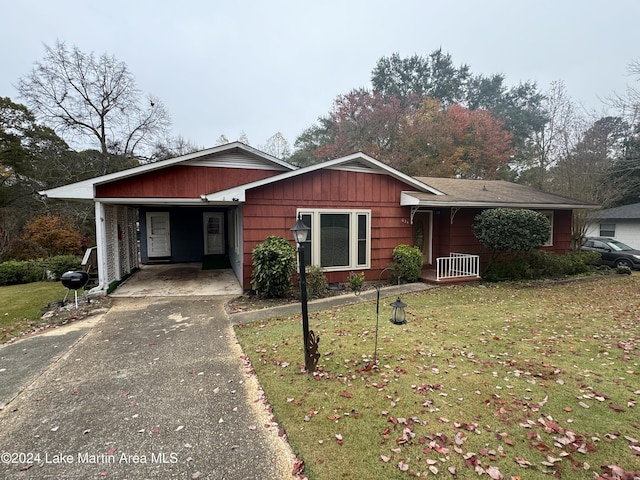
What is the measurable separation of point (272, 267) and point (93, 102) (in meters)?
18.5

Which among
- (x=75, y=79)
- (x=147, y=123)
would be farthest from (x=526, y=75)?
(x=75, y=79)

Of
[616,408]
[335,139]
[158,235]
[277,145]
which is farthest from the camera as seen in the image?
[277,145]

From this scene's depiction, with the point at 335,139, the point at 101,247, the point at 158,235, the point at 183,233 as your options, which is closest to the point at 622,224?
the point at 335,139

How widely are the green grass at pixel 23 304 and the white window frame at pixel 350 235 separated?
620 cm

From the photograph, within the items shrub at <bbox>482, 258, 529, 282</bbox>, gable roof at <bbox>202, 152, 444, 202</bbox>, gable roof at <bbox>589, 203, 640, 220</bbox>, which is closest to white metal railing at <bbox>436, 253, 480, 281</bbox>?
shrub at <bbox>482, 258, 529, 282</bbox>

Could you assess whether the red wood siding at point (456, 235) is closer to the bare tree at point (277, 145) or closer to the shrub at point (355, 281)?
the shrub at point (355, 281)

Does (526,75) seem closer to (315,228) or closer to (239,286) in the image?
(315,228)

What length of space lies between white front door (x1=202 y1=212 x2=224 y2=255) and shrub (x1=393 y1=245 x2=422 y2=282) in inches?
319

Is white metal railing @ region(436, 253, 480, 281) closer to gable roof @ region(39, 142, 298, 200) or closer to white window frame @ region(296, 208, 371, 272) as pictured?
white window frame @ region(296, 208, 371, 272)

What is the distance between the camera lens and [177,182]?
28.7 feet

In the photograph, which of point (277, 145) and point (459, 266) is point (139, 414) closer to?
point (459, 266)

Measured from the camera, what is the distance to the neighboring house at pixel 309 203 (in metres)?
8.08

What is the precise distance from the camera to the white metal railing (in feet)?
32.2

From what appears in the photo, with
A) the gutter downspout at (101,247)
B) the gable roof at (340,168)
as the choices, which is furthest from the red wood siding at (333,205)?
the gutter downspout at (101,247)
